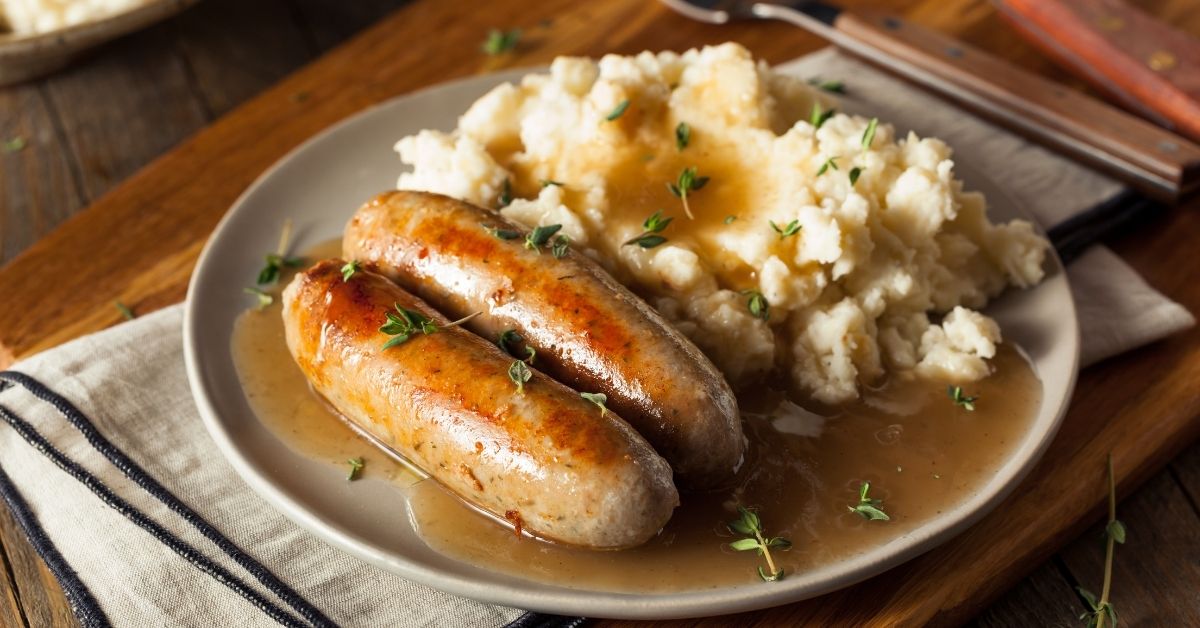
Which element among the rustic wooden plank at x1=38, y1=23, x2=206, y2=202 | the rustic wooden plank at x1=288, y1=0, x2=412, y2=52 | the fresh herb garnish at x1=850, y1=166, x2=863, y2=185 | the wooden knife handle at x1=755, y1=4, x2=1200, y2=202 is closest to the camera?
the fresh herb garnish at x1=850, y1=166, x2=863, y2=185

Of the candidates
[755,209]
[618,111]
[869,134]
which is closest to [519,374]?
[755,209]

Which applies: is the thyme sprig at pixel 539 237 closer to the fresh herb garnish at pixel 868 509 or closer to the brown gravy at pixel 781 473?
the brown gravy at pixel 781 473

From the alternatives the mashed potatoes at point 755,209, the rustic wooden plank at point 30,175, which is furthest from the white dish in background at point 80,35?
the mashed potatoes at point 755,209

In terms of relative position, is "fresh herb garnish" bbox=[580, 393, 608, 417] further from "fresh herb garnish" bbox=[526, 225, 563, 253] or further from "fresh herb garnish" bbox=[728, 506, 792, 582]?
"fresh herb garnish" bbox=[526, 225, 563, 253]

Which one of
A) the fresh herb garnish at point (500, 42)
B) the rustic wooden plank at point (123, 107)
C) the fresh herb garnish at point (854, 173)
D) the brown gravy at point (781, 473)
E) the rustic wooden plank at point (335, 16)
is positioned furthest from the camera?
the rustic wooden plank at point (335, 16)

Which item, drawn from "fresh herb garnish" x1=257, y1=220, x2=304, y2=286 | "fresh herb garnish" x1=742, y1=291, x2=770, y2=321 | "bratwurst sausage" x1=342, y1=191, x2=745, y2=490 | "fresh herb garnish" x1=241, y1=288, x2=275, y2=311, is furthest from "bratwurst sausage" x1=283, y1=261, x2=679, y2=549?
"fresh herb garnish" x1=742, y1=291, x2=770, y2=321

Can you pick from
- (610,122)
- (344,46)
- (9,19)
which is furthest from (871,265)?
(9,19)

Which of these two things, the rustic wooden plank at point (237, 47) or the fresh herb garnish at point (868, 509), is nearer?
the fresh herb garnish at point (868, 509)
